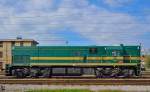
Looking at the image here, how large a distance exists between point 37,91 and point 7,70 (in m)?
10.8

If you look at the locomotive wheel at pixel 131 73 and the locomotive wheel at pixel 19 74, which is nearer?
the locomotive wheel at pixel 131 73

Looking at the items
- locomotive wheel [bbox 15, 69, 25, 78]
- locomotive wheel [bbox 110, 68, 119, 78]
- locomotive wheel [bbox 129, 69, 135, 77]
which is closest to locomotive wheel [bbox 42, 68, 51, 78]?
locomotive wheel [bbox 15, 69, 25, 78]

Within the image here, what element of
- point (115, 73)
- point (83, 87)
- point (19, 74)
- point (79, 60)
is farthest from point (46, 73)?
point (83, 87)

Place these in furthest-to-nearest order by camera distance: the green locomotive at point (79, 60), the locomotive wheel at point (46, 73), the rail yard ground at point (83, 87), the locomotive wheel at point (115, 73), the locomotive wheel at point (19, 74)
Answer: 1. the locomotive wheel at point (46, 73)
2. the locomotive wheel at point (19, 74)
3. the green locomotive at point (79, 60)
4. the locomotive wheel at point (115, 73)
5. the rail yard ground at point (83, 87)

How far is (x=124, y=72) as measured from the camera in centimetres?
3209

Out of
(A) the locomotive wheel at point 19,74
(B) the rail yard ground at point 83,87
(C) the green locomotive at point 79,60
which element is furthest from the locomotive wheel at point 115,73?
(A) the locomotive wheel at point 19,74

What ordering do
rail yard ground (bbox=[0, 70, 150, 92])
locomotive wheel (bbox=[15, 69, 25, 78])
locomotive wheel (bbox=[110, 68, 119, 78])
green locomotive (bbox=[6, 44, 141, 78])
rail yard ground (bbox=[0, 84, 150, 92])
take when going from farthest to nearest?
locomotive wheel (bbox=[15, 69, 25, 78]) → green locomotive (bbox=[6, 44, 141, 78]) → locomotive wheel (bbox=[110, 68, 119, 78]) → rail yard ground (bbox=[0, 70, 150, 92]) → rail yard ground (bbox=[0, 84, 150, 92])

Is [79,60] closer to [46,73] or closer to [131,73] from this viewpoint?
[46,73]

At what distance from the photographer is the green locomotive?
1275 inches

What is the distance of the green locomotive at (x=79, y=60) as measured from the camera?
3238cm

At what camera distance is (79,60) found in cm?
3328

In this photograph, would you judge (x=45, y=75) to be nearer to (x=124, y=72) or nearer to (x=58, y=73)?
(x=58, y=73)

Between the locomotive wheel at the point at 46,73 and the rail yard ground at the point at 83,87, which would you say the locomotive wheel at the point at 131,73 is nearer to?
the rail yard ground at the point at 83,87

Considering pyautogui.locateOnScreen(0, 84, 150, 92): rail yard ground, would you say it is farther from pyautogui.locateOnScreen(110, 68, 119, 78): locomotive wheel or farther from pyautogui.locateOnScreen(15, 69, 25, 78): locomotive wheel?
pyautogui.locateOnScreen(15, 69, 25, 78): locomotive wheel
